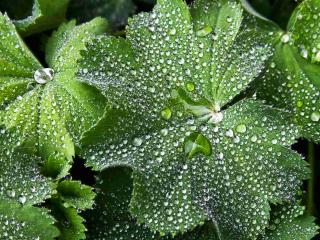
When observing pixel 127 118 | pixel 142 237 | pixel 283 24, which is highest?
pixel 283 24

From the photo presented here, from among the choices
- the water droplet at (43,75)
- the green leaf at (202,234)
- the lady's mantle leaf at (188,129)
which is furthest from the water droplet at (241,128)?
the water droplet at (43,75)

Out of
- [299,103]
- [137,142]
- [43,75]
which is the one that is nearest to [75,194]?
[137,142]

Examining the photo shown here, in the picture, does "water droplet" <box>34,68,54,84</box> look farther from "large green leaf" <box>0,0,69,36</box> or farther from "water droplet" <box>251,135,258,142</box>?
"water droplet" <box>251,135,258,142</box>

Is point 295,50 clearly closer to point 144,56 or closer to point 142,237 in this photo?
point 144,56

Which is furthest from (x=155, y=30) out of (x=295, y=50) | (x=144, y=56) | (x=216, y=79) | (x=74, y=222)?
(x=74, y=222)

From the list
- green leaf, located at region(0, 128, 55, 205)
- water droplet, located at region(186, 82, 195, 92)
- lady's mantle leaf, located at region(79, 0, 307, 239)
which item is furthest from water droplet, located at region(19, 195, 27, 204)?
water droplet, located at region(186, 82, 195, 92)

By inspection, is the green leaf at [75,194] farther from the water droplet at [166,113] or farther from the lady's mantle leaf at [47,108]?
the water droplet at [166,113]
